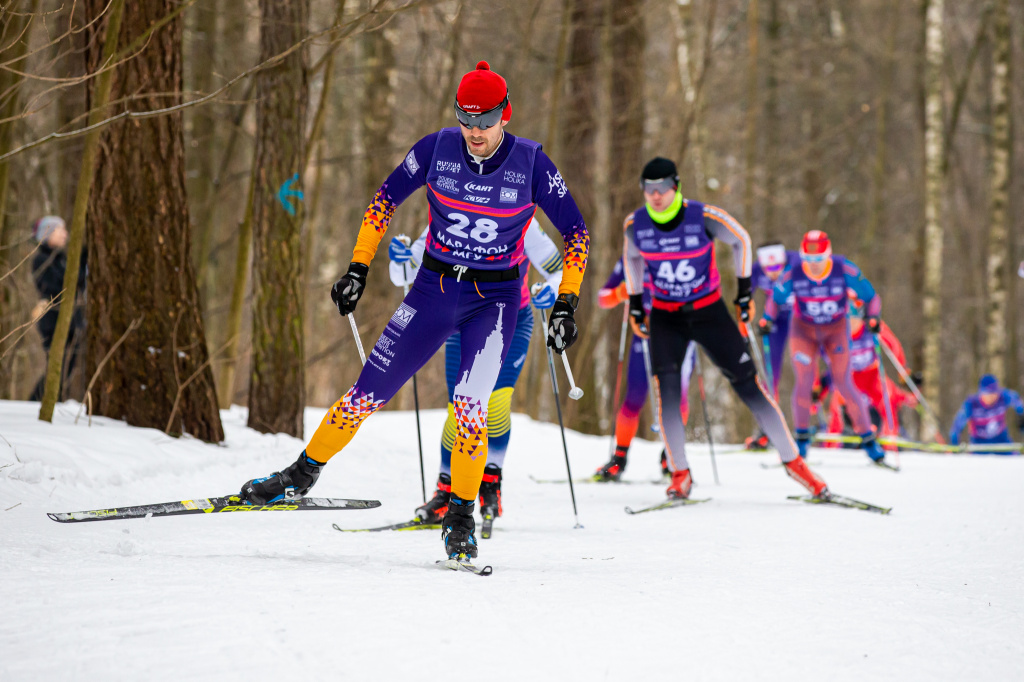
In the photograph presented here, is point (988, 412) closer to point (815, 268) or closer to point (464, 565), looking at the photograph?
point (815, 268)

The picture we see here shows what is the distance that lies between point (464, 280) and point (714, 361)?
3031mm

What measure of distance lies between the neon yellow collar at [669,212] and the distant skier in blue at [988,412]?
392 inches

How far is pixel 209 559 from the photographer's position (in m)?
3.46

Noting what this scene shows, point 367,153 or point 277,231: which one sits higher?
point 367,153

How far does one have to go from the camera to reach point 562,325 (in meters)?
3.93

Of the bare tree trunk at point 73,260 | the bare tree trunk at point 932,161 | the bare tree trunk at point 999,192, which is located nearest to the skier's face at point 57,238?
the bare tree trunk at point 73,260

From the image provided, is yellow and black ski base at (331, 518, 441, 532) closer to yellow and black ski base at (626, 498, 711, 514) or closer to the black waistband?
the black waistband

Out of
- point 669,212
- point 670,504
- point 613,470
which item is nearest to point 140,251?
point 669,212

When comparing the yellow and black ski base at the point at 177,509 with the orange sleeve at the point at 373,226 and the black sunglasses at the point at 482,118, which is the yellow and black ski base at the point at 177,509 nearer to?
the orange sleeve at the point at 373,226

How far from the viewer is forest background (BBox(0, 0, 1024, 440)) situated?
5.92 m

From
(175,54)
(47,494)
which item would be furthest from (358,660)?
(175,54)

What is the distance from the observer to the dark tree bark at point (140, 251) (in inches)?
232

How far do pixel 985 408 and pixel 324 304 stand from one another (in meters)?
11.7

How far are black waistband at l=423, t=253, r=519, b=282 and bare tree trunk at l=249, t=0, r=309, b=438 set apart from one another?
11.0ft
